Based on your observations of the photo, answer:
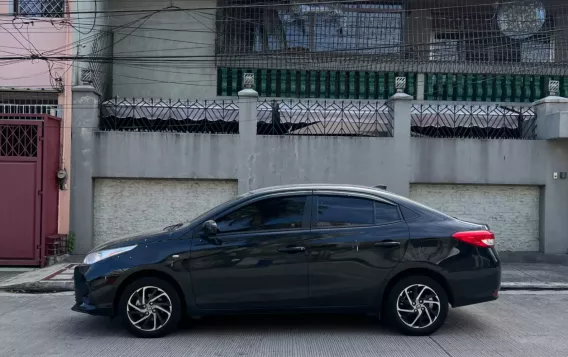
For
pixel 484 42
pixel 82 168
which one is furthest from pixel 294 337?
pixel 484 42

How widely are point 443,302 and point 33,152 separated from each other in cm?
901

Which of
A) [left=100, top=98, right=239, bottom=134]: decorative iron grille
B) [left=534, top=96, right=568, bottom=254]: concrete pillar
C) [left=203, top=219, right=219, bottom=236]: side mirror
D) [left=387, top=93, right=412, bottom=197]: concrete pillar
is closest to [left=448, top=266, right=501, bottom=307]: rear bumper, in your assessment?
[left=203, top=219, right=219, bottom=236]: side mirror

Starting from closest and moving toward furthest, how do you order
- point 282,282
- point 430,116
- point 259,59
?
point 282,282 → point 430,116 → point 259,59

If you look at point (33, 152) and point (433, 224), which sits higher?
point (33, 152)

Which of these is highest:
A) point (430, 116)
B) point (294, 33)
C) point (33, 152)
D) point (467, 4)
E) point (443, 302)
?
point (467, 4)

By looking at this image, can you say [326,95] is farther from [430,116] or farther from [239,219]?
[239,219]

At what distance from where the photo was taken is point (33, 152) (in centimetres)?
1127

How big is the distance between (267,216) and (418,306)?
2040 mm

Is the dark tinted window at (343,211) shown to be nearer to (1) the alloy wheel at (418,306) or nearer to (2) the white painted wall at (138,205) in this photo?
(1) the alloy wheel at (418,306)

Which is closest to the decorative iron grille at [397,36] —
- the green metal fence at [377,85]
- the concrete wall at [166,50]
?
the green metal fence at [377,85]

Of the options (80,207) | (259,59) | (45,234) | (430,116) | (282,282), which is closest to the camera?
(282,282)

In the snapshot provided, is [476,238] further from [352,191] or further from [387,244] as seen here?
[352,191]

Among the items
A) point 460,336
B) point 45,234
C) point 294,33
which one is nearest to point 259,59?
point 294,33

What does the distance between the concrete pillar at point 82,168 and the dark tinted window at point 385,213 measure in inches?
308
